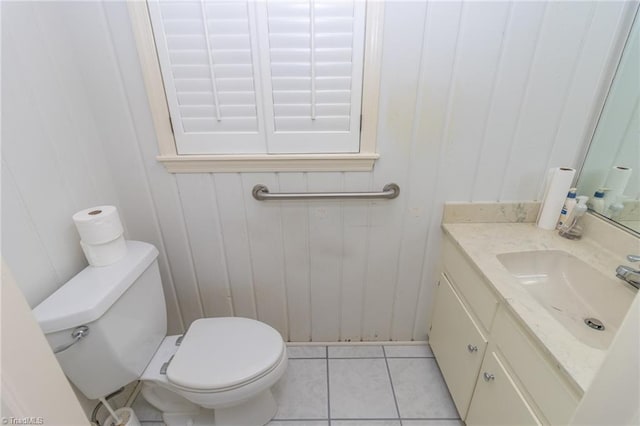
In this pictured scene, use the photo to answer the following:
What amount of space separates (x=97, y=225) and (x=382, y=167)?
105 cm

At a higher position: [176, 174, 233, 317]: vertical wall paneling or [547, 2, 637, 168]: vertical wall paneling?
[547, 2, 637, 168]: vertical wall paneling

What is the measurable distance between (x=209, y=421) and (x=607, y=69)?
6.80 ft

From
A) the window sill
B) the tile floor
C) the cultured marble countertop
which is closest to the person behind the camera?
the cultured marble countertop

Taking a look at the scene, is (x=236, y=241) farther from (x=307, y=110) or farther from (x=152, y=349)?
(x=307, y=110)

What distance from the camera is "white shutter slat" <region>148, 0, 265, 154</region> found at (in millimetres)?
1035

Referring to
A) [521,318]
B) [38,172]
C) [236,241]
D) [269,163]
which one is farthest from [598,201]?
[38,172]

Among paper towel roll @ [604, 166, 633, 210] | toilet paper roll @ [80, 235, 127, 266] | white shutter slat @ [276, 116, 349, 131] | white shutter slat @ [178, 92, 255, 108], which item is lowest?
toilet paper roll @ [80, 235, 127, 266]

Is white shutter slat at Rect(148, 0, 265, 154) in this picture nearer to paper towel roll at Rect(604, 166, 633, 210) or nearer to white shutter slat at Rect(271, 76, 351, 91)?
white shutter slat at Rect(271, 76, 351, 91)

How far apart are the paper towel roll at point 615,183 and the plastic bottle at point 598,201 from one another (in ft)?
0.04

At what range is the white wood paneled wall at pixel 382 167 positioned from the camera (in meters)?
1.06

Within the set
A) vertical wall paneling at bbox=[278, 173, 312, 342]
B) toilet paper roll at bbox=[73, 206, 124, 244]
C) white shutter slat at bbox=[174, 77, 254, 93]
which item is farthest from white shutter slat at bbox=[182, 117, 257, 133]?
toilet paper roll at bbox=[73, 206, 124, 244]

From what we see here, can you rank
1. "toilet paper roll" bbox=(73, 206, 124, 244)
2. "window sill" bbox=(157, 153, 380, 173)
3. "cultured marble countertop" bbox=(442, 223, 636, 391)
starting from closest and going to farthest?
"cultured marble countertop" bbox=(442, 223, 636, 391)
"toilet paper roll" bbox=(73, 206, 124, 244)
"window sill" bbox=(157, 153, 380, 173)

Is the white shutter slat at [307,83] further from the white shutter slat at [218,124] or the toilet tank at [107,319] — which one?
the toilet tank at [107,319]

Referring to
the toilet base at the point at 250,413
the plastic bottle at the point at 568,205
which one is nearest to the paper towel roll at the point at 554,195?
the plastic bottle at the point at 568,205
